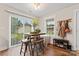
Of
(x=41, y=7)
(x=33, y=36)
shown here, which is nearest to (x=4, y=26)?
(x=33, y=36)

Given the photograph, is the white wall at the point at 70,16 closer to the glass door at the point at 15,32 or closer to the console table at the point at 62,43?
the console table at the point at 62,43

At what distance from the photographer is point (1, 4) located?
1598 mm

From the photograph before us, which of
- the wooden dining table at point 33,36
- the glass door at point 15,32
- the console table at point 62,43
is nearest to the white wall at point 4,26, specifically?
the glass door at point 15,32

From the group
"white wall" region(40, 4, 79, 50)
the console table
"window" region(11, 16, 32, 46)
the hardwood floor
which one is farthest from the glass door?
the console table

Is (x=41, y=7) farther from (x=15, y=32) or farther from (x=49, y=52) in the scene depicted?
(x=49, y=52)

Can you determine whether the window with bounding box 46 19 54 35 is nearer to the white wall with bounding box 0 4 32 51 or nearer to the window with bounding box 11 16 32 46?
the window with bounding box 11 16 32 46

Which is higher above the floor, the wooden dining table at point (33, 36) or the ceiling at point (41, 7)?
the ceiling at point (41, 7)

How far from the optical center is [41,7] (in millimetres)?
1659

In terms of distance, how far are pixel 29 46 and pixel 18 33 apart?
0.83ft

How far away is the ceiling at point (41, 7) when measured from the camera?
5.36ft

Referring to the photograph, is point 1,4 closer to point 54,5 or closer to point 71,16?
point 54,5

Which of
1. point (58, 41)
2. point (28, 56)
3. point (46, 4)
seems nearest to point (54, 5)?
point (46, 4)

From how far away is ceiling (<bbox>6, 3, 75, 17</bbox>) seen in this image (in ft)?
5.36

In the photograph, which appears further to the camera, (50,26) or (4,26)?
(50,26)
